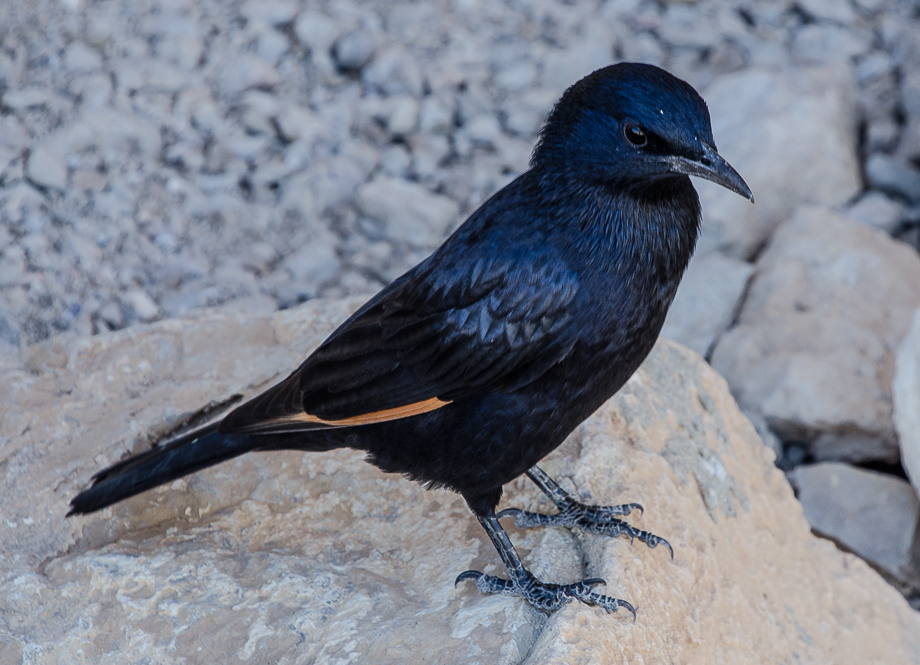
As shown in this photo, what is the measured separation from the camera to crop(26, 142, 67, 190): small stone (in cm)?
584

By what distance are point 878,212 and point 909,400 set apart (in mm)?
2219

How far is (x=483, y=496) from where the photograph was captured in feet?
10.5

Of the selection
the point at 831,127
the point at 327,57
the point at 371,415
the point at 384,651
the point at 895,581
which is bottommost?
the point at 895,581

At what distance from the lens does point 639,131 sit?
2945mm

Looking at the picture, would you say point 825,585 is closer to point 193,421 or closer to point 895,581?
point 895,581

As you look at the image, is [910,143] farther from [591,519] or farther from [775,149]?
[591,519]

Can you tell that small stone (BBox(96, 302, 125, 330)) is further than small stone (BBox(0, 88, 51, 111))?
No

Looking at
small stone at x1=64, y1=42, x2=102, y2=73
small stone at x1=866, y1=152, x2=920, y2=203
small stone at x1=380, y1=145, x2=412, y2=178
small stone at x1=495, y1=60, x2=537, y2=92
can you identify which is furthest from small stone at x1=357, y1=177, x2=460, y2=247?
small stone at x1=866, y1=152, x2=920, y2=203

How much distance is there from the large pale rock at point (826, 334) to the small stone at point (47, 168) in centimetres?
403

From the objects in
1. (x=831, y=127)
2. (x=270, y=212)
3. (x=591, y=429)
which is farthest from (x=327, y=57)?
(x=591, y=429)

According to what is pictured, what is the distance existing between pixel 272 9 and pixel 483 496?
16.4ft

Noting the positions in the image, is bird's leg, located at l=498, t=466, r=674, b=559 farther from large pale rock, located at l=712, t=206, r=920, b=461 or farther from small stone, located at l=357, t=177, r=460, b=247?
small stone, located at l=357, t=177, r=460, b=247

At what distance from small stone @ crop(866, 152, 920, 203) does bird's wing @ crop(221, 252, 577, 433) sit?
4.26 metres

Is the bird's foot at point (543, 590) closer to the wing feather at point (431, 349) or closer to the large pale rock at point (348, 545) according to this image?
the large pale rock at point (348, 545)
